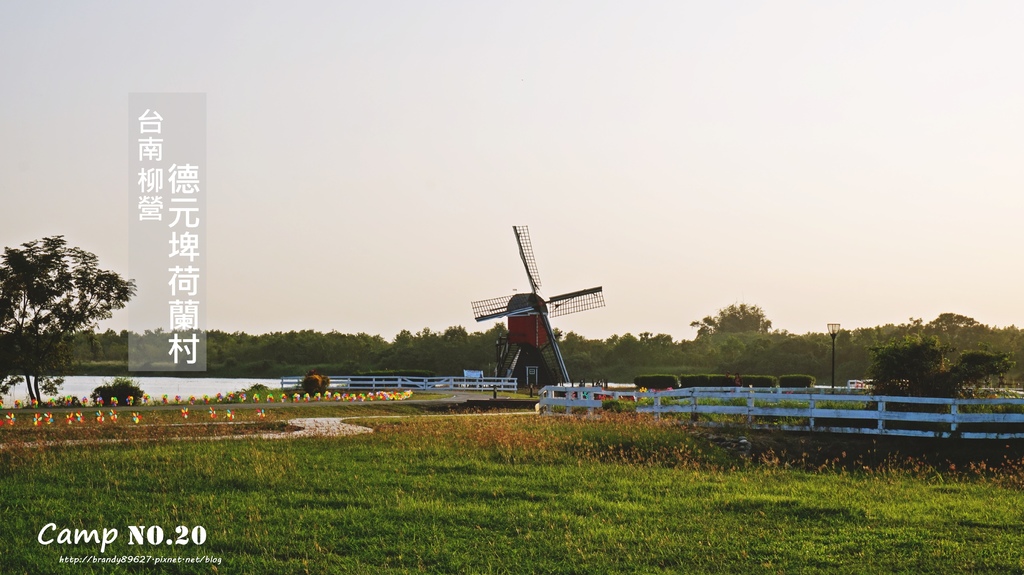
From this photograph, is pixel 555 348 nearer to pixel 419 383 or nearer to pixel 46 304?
pixel 419 383

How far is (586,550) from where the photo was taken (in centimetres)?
1139

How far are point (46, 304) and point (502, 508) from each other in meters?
35.7

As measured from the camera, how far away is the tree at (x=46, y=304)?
41562 mm

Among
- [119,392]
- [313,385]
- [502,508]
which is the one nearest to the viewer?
[502,508]

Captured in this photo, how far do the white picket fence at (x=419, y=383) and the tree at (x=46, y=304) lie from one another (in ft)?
60.0

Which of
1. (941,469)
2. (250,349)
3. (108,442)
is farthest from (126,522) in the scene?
(250,349)

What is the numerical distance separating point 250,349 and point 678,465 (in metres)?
113

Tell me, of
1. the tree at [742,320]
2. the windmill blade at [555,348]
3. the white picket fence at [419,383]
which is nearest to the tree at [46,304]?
the white picket fence at [419,383]

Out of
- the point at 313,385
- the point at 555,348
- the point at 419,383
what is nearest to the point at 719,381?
the point at 555,348

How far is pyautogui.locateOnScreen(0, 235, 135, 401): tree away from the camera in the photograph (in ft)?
136

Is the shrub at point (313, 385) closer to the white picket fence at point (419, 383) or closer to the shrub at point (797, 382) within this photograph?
the white picket fence at point (419, 383)

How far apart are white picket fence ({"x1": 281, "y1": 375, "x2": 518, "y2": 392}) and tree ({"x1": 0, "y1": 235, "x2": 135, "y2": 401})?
18292 mm

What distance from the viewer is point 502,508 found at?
1370 centimetres

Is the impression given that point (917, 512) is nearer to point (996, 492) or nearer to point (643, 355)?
point (996, 492)
